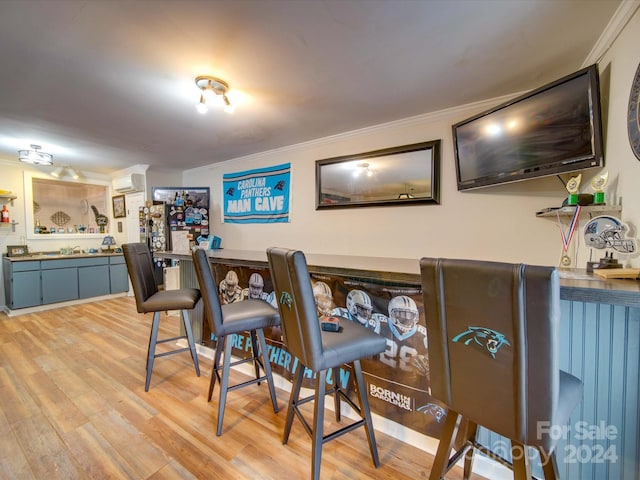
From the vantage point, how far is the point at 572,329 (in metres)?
1.15

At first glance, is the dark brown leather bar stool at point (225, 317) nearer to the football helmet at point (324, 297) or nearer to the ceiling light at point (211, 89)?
the football helmet at point (324, 297)

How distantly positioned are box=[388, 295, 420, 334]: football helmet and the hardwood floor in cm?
71

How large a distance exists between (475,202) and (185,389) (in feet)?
9.57

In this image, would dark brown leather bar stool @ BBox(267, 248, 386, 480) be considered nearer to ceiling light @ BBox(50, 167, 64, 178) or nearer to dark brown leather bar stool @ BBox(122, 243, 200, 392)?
dark brown leather bar stool @ BBox(122, 243, 200, 392)

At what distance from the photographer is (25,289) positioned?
13.3 ft

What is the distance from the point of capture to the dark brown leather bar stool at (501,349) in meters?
0.71

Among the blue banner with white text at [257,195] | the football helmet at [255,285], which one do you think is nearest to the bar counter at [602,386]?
the football helmet at [255,285]

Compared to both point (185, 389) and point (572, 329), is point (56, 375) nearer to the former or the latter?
point (185, 389)

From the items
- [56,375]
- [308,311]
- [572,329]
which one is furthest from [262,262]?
[56,375]

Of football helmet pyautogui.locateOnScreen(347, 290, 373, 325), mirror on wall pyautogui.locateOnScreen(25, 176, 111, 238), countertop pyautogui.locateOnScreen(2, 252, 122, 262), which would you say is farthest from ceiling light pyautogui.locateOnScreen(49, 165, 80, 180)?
football helmet pyautogui.locateOnScreen(347, 290, 373, 325)

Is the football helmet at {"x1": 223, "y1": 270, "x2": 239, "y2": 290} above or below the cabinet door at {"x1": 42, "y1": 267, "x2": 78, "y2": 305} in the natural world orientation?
above

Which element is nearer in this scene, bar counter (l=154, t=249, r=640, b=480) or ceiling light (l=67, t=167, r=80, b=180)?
bar counter (l=154, t=249, r=640, b=480)

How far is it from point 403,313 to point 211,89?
6.84 ft

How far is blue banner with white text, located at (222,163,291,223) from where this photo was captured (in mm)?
3723
